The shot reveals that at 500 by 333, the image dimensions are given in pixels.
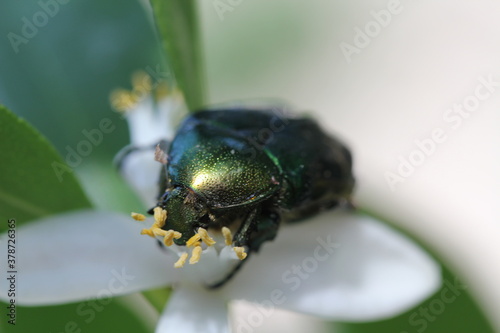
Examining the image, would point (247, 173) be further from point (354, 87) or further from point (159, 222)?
point (354, 87)

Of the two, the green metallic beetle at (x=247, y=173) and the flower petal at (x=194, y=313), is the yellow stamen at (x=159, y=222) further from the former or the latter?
the flower petal at (x=194, y=313)

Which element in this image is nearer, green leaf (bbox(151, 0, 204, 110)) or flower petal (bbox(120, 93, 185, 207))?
green leaf (bbox(151, 0, 204, 110))

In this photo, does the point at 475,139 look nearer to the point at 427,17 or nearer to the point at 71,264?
the point at 427,17

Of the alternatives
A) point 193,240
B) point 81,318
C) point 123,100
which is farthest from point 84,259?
point 123,100

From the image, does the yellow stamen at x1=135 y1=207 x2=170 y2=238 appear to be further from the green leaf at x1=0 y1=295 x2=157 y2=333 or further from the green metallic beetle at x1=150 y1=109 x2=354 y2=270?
the green leaf at x1=0 y1=295 x2=157 y2=333

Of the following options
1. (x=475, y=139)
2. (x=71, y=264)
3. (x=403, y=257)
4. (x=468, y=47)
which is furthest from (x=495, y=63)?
(x=71, y=264)

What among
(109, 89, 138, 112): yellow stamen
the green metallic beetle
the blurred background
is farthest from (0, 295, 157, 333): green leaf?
(109, 89, 138, 112): yellow stamen

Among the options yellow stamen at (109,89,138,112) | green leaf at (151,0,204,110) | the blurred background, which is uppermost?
green leaf at (151,0,204,110)
